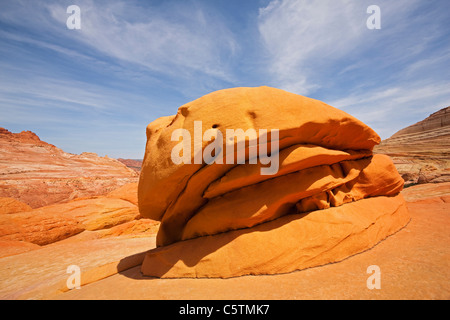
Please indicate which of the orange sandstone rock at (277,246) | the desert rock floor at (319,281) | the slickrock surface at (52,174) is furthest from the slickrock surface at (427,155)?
the slickrock surface at (52,174)

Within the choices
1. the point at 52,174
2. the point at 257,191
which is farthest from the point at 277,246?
the point at 52,174

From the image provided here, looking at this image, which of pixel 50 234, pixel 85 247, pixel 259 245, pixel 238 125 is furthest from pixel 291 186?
pixel 50 234

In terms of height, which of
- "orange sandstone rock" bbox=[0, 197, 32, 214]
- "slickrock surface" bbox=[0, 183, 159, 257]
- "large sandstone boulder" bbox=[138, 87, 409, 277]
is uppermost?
"large sandstone boulder" bbox=[138, 87, 409, 277]

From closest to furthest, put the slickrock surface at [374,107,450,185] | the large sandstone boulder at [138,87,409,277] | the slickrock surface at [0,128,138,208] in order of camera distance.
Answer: the large sandstone boulder at [138,87,409,277], the slickrock surface at [0,128,138,208], the slickrock surface at [374,107,450,185]

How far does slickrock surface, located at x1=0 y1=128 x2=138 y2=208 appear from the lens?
59.3 feet

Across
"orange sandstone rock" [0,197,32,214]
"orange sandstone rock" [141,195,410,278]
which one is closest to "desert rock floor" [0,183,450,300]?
"orange sandstone rock" [141,195,410,278]

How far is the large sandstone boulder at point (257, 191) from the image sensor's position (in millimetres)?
4012

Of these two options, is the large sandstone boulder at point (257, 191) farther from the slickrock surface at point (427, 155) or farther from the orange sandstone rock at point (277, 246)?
the slickrock surface at point (427, 155)

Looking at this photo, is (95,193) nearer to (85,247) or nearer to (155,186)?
(85,247)

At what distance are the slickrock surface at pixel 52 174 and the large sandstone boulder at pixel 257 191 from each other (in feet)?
63.1

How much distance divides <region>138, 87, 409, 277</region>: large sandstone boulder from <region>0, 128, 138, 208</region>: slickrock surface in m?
19.2

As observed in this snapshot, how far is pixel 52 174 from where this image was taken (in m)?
22.5

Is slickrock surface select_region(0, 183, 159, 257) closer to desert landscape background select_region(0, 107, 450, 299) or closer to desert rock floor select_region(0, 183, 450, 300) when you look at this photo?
desert landscape background select_region(0, 107, 450, 299)

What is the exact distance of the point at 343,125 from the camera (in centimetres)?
488
